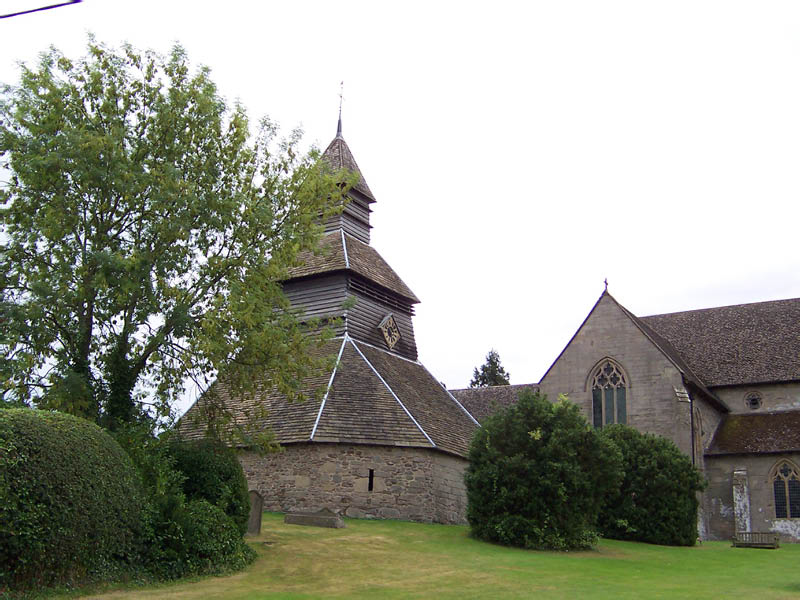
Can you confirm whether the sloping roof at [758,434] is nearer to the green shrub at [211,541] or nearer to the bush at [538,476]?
the bush at [538,476]

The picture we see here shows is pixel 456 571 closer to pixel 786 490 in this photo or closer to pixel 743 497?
pixel 743 497

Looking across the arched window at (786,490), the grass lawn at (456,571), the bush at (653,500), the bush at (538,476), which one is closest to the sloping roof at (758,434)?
the arched window at (786,490)

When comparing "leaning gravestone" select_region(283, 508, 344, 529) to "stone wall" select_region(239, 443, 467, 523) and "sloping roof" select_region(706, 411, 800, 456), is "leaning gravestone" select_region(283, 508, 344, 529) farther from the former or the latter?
"sloping roof" select_region(706, 411, 800, 456)

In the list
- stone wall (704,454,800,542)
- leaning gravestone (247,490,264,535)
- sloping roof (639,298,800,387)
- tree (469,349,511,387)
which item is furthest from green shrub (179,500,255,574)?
tree (469,349,511,387)

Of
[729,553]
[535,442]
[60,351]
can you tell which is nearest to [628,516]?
[729,553]

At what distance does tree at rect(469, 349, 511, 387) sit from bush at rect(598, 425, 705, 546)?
43.2m

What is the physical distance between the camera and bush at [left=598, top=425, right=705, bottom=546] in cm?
2530

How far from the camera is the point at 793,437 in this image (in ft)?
108

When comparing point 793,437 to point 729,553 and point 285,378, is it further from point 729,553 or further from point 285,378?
point 285,378

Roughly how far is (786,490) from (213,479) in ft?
83.3

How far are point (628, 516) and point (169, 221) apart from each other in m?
17.9

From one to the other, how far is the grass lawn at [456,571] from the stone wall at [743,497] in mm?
10155

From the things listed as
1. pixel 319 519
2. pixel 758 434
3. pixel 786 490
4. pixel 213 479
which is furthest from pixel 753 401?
pixel 213 479

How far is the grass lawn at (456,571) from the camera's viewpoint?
13414 mm
